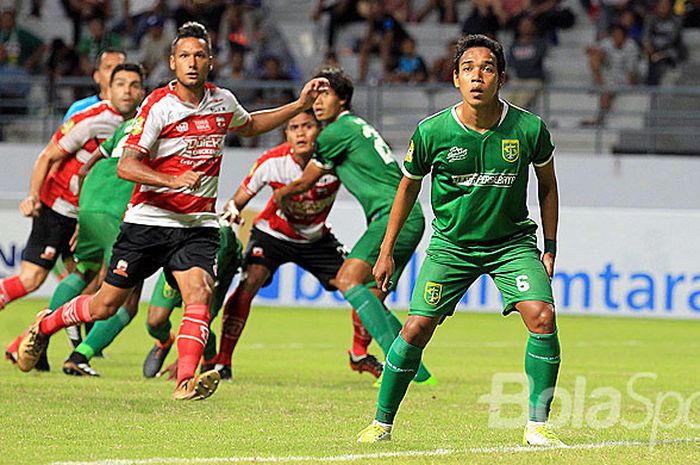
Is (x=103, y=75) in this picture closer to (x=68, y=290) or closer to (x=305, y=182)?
(x=68, y=290)

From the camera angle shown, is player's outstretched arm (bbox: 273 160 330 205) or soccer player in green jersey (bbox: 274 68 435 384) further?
player's outstretched arm (bbox: 273 160 330 205)

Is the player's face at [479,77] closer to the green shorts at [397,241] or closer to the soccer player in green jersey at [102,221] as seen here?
the green shorts at [397,241]

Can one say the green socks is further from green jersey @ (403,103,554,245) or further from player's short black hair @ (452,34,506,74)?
player's short black hair @ (452,34,506,74)

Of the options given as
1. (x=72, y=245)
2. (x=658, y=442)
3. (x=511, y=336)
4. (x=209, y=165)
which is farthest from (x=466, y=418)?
(x=511, y=336)

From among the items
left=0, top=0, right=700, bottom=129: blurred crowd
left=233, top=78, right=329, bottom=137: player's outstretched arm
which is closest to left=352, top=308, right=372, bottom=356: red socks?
left=233, top=78, right=329, bottom=137: player's outstretched arm

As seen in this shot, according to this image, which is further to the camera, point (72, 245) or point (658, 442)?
point (72, 245)

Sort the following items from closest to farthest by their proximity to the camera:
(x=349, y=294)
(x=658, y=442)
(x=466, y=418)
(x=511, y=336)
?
(x=658, y=442)
(x=466, y=418)
(x=349, y=294)
(x=511, y=336)

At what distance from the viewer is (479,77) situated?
6.81 m

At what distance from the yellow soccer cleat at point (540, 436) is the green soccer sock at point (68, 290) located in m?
5.19

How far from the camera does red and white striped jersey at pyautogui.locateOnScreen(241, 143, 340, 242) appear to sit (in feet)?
34.8

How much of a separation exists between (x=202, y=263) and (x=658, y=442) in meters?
2.96

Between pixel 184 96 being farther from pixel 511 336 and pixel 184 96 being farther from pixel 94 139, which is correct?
pixel 511 336

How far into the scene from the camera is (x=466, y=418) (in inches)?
324

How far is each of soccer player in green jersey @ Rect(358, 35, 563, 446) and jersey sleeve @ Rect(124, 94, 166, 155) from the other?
203 cm
